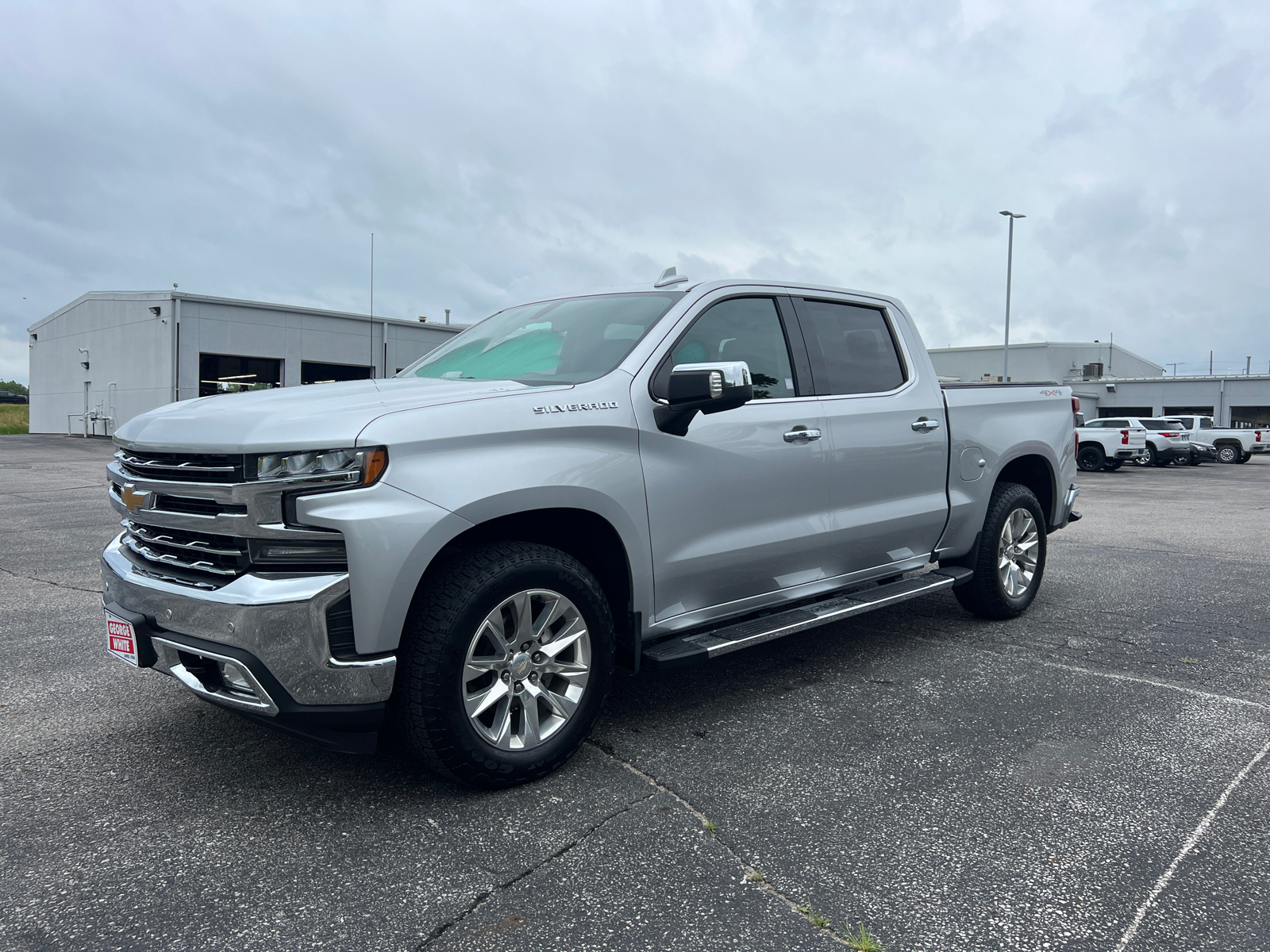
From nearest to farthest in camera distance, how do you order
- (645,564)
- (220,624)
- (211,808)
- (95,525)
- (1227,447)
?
(220,624) → (211,808) → (645,564) → (95,525) → (1227,447)

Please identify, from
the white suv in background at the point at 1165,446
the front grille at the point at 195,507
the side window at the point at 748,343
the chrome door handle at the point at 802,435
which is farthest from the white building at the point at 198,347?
the front grille at the point at 195,507

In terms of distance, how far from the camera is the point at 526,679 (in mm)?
3180

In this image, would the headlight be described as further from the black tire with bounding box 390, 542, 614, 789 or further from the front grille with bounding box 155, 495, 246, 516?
the black tire with bounding box 390, 542, 614, 789

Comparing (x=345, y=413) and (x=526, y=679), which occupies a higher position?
(x=345, y=413)

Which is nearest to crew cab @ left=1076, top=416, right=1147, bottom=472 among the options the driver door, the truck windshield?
the driver door

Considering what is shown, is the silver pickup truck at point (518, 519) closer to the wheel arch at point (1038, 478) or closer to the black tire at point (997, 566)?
the black tire at point (997, 566)

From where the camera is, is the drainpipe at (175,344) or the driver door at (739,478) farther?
the drainpipe at (175,344)

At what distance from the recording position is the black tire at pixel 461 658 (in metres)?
2.90

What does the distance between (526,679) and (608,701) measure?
1.02m

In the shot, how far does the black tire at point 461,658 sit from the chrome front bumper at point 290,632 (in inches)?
4.2

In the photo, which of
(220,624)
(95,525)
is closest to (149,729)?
(220,624)

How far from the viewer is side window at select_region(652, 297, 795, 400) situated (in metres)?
3.96

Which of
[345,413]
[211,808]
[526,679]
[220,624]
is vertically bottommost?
[211,808]

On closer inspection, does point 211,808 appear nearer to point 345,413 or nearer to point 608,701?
point 345,413
